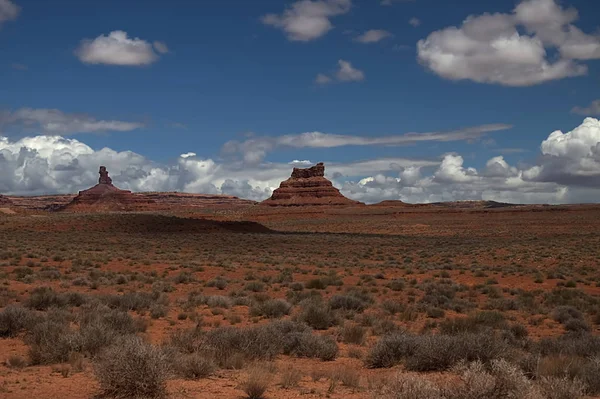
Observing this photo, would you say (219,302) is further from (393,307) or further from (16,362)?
(16,362)

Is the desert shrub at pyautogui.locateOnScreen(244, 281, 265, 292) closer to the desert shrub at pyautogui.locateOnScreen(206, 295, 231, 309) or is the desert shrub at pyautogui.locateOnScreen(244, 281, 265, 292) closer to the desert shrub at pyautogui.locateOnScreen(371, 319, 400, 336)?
the desert shrub at pyautogui.locateOnScreen(206, 295, 231, 309)

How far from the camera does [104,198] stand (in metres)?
164

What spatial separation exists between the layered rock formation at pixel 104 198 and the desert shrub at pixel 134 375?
155551mm

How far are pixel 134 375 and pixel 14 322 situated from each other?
247 inches

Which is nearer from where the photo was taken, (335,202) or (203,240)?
(203,240)

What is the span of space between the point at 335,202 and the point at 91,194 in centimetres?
7837

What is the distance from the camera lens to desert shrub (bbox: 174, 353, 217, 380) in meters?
8.21

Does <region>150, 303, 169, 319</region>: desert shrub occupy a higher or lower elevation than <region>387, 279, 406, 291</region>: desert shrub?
higher

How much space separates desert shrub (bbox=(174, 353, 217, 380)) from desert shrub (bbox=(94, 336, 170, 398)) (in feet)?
4.00

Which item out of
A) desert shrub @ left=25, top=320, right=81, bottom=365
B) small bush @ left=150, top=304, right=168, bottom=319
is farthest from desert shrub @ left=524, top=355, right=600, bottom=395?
small bush @ left=150, top=304, right=168, bottom=319

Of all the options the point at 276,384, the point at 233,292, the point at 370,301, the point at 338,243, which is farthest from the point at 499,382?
the point at 338,243

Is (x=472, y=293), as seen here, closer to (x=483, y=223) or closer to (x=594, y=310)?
(x=594, y=310)

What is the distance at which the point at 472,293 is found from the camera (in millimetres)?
20797

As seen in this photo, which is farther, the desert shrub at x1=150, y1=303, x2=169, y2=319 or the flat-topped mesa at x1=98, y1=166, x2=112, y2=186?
the flat-topped mesa at x1=98, y1=166, x2=112, y2=186
